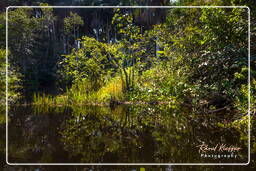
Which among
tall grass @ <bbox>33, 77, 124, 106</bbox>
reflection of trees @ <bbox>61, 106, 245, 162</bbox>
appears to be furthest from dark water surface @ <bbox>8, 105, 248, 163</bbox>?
tall grass @ <bbox>33, 77, 124, 106</bbox>

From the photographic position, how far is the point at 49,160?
3.85 ft

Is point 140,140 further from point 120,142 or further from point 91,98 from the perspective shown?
point 91,98

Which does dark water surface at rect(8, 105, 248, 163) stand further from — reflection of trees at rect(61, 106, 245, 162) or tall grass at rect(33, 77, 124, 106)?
tall grass at rect(33, 77, 124, 106)

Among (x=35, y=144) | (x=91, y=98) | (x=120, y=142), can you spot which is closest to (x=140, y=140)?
(x=120, y=142)

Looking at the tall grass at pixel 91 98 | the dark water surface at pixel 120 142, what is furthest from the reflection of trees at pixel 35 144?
the tall grass at pixel 91 98

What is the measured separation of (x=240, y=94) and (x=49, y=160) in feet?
7.35

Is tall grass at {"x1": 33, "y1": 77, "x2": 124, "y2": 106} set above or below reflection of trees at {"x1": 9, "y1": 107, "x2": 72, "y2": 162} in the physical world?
above

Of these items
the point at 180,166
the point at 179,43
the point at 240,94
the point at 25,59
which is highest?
the point at 25,59

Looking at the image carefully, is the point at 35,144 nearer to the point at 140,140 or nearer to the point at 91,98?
the point at 140,140

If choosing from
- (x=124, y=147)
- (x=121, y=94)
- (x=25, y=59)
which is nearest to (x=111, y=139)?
(x=124, y=147)

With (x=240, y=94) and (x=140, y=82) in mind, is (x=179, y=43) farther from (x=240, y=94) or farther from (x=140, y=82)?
(x=140, y=82)

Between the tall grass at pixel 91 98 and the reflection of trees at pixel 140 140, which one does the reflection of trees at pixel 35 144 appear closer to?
the reflection of trees at pixel 140 140

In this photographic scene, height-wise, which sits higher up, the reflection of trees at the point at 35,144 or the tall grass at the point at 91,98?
the tall grass at the point at 91,98

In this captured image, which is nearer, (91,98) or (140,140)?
(140,140)
